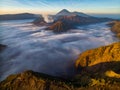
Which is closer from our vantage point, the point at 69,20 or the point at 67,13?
the point at 67,13

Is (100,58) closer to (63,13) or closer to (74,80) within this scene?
(63,13)

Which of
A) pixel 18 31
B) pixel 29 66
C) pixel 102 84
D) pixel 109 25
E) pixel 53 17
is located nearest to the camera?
pixel 102 84

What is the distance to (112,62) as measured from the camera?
10.4m

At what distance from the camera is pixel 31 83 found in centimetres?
821

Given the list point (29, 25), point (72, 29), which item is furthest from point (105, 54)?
point (29, 25)

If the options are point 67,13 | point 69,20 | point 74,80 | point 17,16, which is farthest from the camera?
point 69,20

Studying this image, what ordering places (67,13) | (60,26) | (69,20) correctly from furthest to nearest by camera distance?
(69,20) → (60,26) → (67,13)

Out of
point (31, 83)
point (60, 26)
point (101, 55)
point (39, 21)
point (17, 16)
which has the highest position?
point (17, 16)

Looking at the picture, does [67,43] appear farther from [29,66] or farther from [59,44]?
[29,66]

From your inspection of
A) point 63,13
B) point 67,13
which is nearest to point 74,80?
point 67,13

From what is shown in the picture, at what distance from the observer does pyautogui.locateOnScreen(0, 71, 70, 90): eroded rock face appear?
26.7 feet

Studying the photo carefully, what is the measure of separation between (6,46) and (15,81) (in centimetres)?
176

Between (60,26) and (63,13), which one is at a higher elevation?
(63,13)

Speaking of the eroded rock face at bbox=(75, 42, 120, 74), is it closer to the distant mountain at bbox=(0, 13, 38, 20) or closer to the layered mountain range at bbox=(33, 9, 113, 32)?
the layered mountain range at bbox=(33, 9, 113, 32)
